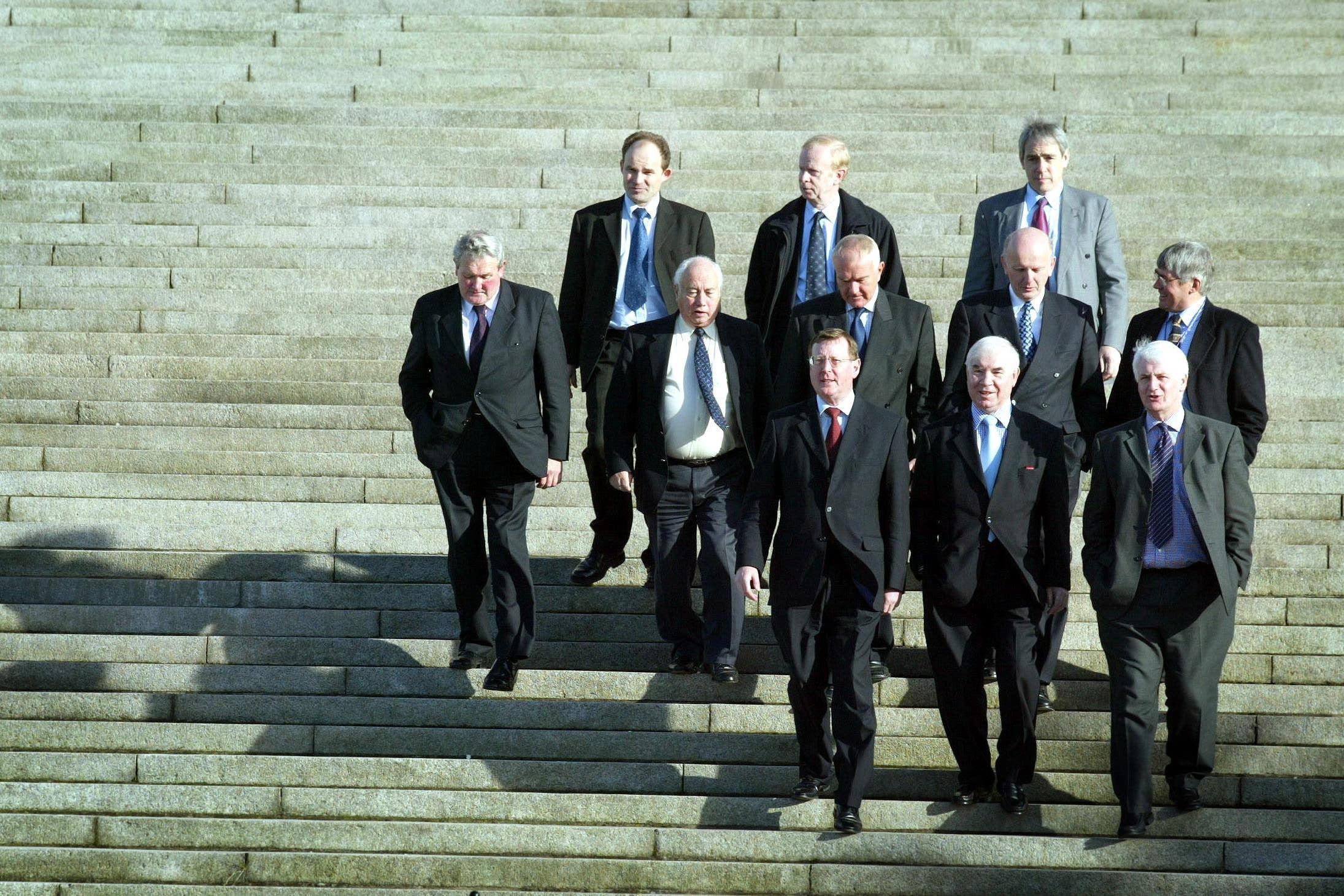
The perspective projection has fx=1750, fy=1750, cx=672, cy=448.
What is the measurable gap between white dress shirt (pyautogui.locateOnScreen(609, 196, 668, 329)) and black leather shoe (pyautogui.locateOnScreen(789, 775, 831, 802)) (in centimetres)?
247

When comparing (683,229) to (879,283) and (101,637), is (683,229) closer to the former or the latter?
(879,283)

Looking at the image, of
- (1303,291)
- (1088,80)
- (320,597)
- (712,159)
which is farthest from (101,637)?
(1088,80)

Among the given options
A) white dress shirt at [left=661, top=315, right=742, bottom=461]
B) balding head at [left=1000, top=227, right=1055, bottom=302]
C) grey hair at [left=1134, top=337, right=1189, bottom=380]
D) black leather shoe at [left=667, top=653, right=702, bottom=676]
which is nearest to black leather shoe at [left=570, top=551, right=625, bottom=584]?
black leather shoe at [left=667, top=653, right=702, bottom=676]

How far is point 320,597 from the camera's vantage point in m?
8.41

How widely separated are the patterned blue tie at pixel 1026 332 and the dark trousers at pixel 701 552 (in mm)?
1278

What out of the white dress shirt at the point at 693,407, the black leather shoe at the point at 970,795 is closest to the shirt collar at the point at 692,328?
the white dress shirt at the point at 693,407

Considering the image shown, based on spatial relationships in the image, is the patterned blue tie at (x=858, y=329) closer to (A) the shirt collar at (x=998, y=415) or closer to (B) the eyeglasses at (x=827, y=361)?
(B) the eyeglasses at (x=827, y=361)

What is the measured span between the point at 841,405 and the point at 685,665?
4.77 feet

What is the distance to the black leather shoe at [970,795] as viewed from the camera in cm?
693

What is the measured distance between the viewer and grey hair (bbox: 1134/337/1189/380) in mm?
6715

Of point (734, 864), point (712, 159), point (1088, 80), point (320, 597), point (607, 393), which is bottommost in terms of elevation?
point (734, 864)

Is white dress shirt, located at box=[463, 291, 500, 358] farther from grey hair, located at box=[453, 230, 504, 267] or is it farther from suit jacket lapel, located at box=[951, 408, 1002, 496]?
suit jacket lapel, located at box=[951, 408, 1002, 496]

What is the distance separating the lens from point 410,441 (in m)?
9.57

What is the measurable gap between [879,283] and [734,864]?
290 cm
